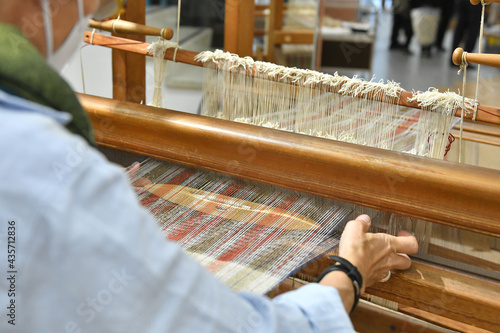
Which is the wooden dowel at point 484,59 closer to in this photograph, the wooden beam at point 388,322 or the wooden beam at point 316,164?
the wooden beam at point 316,164

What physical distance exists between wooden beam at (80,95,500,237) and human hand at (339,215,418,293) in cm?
7

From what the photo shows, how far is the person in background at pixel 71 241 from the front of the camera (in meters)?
0.53

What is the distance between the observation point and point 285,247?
113 centimetres

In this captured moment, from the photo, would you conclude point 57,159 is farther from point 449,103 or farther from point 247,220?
point 449,103

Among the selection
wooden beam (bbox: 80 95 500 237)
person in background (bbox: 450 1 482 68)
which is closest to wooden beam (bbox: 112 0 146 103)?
wooden beam (bbox: 80 95 500 237)

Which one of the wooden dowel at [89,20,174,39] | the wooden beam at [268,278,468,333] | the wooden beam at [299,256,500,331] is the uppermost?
the wooden dowel at [89,20,174,39]

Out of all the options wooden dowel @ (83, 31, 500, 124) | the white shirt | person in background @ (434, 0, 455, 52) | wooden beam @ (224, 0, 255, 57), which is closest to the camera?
the white shirt

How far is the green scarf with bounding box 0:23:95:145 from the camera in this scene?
58 centimetres

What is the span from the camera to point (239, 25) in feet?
6.56

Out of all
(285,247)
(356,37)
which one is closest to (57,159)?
(285,247)

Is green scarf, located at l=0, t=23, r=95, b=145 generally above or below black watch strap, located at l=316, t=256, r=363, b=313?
above

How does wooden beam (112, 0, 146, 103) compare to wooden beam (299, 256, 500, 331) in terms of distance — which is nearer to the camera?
wooden beam (299, 256, 500, 331)

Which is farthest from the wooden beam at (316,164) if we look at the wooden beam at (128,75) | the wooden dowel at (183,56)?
the wooden beam at (128,75)

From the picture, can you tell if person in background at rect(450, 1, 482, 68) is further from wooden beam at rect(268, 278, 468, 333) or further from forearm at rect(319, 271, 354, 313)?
forearm at rect(319, 271, 354, 313)
